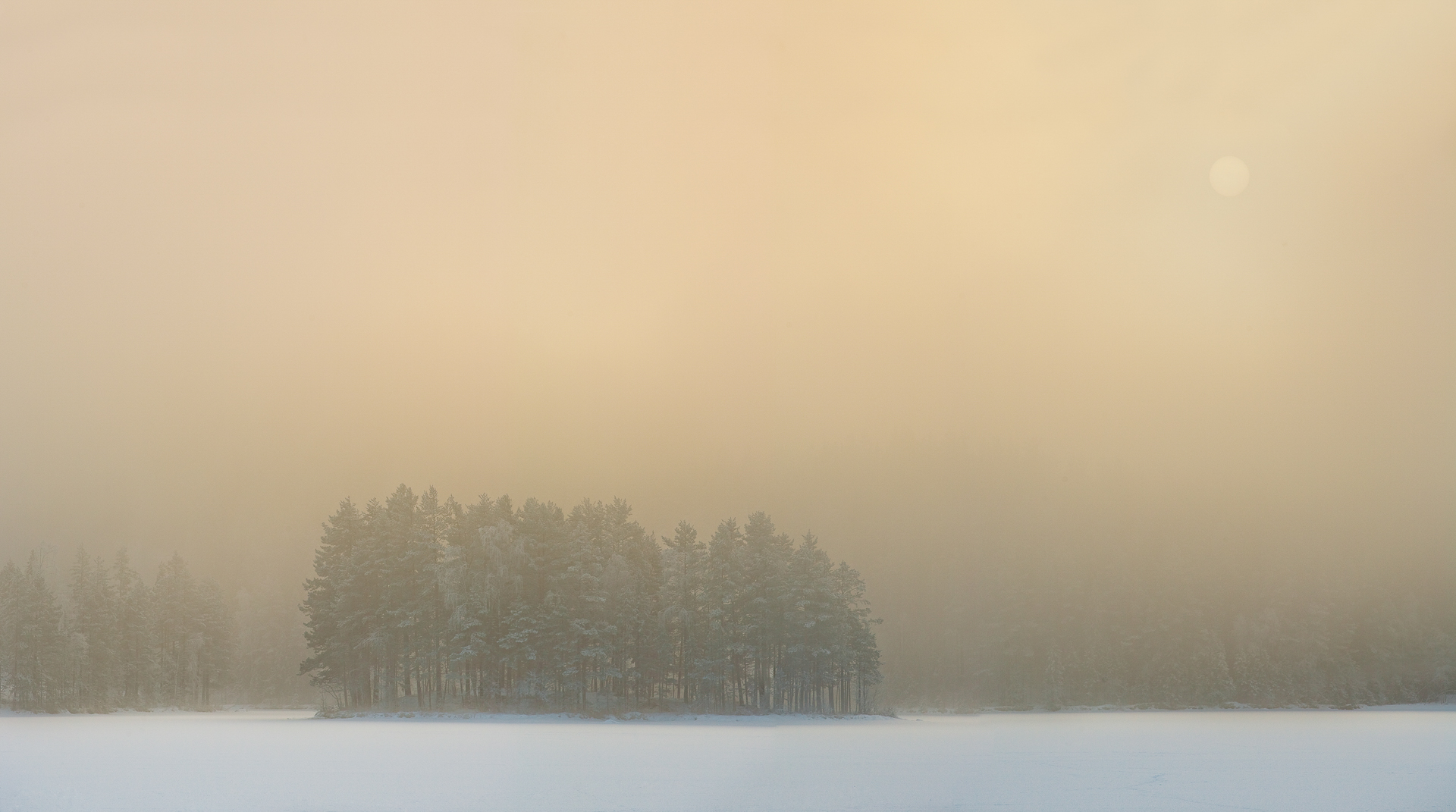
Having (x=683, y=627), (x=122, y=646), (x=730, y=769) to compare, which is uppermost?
(x=683, y=627)

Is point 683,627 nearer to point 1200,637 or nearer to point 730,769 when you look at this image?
point 730,769

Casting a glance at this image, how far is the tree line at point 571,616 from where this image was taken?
2490 inches

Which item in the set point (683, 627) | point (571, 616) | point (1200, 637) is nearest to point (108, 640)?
point (571, 616)

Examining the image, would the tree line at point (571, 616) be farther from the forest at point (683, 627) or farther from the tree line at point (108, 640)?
the tree line at point (108, 640)

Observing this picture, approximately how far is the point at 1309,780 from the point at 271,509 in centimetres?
15376

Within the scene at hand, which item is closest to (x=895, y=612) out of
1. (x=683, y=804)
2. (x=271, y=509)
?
(x=271, y=509)

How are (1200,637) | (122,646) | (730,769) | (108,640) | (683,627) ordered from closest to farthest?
1. (730,769)
2. (683,627)
3. (1200,637)
4. (108,640)
5. (122,646)

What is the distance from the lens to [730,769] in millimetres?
28453

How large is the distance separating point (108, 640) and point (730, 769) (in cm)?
7888

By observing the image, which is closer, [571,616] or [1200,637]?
[571,616]

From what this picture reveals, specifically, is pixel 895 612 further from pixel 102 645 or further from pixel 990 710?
pixel 102 645

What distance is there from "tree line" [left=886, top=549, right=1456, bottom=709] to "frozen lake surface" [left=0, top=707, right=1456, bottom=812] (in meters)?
30.4

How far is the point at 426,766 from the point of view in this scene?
29266mm

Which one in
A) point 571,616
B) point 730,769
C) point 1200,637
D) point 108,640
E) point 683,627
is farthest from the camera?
point 108,640
